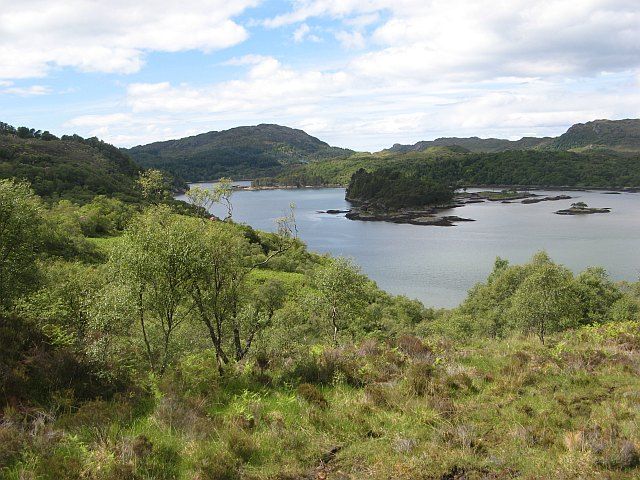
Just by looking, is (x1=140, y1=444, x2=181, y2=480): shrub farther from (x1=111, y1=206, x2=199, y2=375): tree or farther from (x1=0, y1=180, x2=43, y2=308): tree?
(x1=0, y1=180, x2=43, y2=308): tree

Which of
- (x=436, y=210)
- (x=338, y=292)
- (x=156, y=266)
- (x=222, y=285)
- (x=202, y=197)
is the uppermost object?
(x=202, y=197)

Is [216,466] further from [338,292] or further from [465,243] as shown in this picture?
[465,243]

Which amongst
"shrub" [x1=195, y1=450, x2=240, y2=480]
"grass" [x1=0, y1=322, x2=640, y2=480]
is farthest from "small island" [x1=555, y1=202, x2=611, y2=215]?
"shrub" [x1=195, y1=450, x2=240, y2=480]

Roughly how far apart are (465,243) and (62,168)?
9048 cm

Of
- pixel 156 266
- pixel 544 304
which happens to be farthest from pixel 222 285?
pixel 544 304

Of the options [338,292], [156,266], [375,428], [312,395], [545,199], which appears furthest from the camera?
[545,199]

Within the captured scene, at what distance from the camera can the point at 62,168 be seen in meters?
108

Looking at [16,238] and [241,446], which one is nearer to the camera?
[241,446]

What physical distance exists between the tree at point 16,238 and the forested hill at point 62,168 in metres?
60.6

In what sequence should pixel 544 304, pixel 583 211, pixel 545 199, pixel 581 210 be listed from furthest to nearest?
1. pixel 545 199
2. pixel 581 210
3. pixel 583 211
4. pixel 544 304

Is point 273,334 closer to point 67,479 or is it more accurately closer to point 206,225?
point 206,225

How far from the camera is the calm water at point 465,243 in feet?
242

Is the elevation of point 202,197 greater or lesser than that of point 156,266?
greater

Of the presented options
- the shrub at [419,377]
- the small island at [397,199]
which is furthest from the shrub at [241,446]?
the small island at [397,199]
